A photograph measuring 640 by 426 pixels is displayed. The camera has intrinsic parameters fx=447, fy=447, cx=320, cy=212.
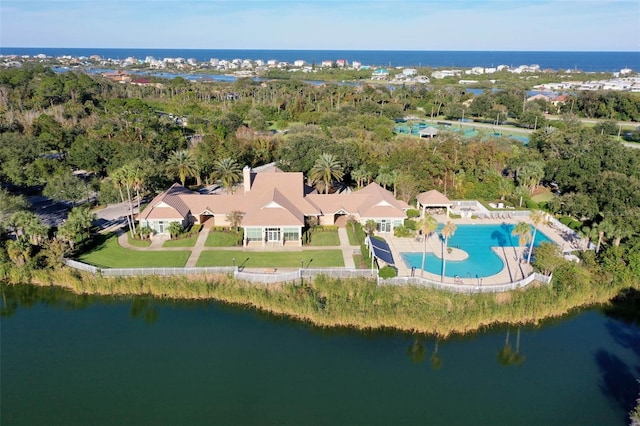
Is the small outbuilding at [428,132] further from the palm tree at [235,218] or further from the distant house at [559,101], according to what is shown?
the palm tree at [235,218]

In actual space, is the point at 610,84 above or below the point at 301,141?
above

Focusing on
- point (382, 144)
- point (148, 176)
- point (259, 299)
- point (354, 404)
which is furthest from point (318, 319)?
point (382, 144)

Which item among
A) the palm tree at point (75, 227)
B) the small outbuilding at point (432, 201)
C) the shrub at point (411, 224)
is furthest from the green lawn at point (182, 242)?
the small outbuilding at point (432, 201)

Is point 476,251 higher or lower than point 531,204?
lower

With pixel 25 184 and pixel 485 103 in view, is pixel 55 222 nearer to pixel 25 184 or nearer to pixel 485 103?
pixel 25 184

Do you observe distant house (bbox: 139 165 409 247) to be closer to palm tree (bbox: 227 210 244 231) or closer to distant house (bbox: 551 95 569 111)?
palm tree (bbox: 227 210 244 231)

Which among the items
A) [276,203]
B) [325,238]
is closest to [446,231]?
[325,238]

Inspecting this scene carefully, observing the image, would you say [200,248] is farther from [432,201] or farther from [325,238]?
[432,201]
